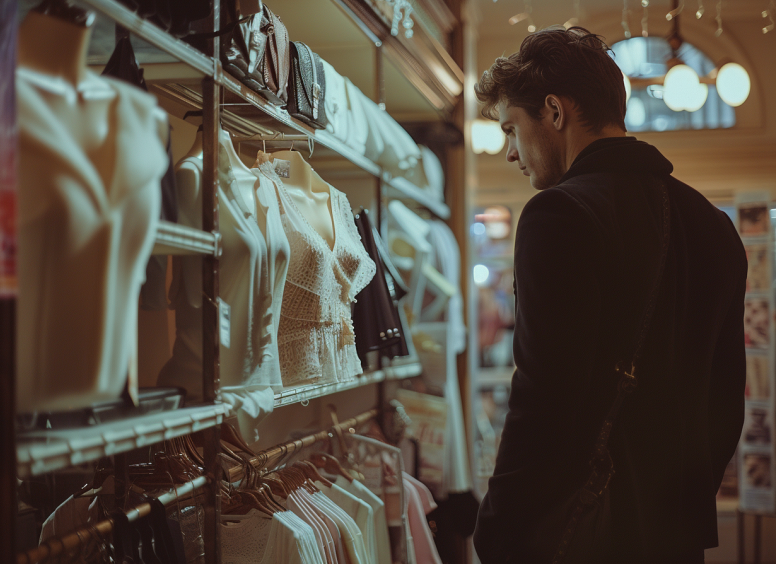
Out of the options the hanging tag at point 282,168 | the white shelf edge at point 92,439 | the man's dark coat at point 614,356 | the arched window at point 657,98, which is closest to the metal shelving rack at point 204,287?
the white shelf edge at point 92,439

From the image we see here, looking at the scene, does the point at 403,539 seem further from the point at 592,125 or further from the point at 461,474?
the point at 592,125

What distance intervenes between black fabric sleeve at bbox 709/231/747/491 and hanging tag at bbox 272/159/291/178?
48.5 inches

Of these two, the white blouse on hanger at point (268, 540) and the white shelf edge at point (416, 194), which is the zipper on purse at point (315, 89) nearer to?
the white shelf edge at point (416, 194)

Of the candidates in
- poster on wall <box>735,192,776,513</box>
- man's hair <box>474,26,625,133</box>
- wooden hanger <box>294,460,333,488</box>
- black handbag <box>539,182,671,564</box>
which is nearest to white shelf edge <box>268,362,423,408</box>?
wooden hanger <box>294,460,333,488</box>

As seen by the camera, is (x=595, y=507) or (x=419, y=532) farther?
(x=419, y=532)

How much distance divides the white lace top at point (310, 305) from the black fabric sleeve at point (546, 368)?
0.64 metres

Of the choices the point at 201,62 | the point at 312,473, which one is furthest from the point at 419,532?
the point at 201,62

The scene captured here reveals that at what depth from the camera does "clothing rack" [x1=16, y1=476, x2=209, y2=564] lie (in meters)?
1.11

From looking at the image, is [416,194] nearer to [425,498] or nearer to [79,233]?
[425,498]

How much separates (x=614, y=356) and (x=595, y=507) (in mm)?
304

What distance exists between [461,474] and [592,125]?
2.36 m

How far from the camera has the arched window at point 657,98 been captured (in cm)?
510

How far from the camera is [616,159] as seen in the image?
1.46 meters

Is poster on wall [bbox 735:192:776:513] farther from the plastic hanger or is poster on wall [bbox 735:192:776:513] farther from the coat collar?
the plastic hanger
